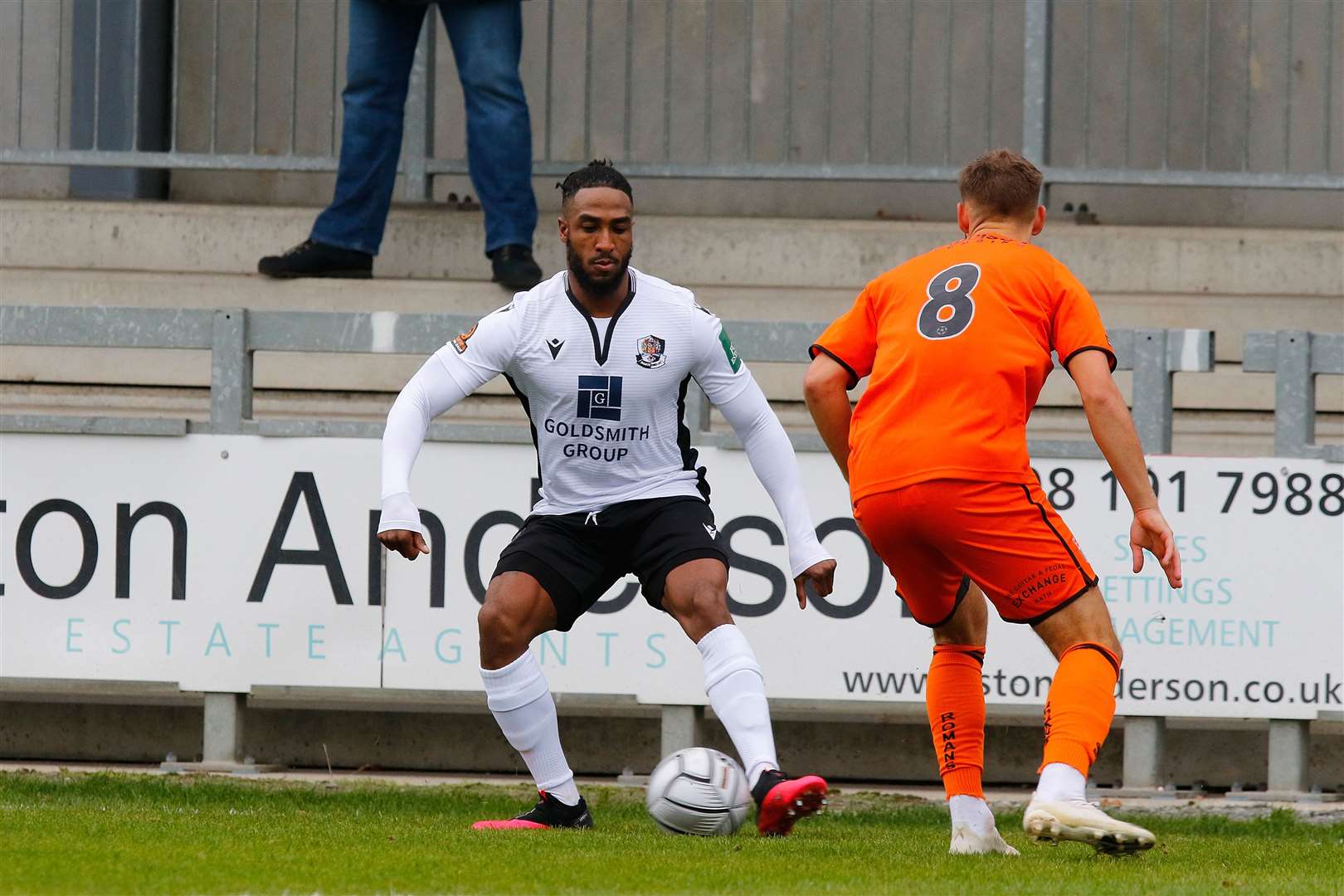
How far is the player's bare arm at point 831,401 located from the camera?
5.47 meters

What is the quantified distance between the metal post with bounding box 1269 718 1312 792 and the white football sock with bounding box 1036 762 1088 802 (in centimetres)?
247

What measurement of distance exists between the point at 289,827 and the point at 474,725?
1867 mm

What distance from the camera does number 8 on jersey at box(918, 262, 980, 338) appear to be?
523 cm

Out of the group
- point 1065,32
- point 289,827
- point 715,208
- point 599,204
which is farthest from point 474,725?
point 1065,32

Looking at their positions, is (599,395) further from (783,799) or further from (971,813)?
(971,813)

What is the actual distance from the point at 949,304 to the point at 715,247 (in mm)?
4741

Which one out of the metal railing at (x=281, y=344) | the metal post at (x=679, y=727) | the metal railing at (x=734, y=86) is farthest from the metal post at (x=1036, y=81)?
the metal post at (x=679, y=727)

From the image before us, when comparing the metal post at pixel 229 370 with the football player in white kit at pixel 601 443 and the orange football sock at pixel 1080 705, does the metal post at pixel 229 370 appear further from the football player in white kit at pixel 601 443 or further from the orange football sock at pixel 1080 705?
the orange football sock at pixel 1080 705

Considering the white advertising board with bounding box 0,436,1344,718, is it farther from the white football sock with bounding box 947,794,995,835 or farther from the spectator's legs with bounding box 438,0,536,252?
the spectator's legs with bounding box 438,0,536,252

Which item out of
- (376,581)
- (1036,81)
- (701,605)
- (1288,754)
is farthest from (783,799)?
(1036,81)

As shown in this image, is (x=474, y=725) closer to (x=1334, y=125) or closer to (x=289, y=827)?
(x=289, y=827)

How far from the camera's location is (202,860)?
500 cm

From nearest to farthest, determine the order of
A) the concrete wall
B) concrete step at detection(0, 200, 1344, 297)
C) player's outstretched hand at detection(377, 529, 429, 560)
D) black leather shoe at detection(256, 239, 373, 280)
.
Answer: player's outstretched hand at detection(377, 529, 429, 560) → black leather shoe at detection(256, 239, 373, 280) → concrete step at detection(0, 200, 1344, 297) → the concrete wall

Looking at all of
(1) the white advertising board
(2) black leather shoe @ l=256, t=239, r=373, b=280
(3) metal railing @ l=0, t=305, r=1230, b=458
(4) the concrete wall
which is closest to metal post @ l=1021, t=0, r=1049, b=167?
(4) the concrete wall
